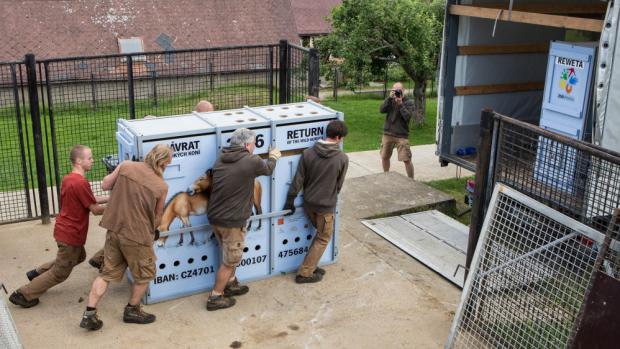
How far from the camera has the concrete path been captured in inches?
461

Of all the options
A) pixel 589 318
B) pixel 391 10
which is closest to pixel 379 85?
pixel 391 10

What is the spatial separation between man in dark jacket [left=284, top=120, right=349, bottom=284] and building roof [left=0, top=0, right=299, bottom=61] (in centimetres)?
1856

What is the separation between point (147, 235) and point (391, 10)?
1006 centimetres

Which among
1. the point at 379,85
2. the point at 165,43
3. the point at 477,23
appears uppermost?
the point at 477,23

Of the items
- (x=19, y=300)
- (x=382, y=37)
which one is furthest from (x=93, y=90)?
(x=382, y=37)

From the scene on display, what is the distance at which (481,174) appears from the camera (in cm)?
581

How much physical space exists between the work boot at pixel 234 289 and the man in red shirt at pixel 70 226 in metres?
1.38

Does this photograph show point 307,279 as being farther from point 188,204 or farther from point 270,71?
point 270,71

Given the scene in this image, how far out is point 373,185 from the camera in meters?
9.66

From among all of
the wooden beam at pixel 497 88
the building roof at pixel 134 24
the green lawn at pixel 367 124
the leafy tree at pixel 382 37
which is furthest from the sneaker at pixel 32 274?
the building roof at pixel 134 24

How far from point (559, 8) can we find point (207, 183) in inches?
228

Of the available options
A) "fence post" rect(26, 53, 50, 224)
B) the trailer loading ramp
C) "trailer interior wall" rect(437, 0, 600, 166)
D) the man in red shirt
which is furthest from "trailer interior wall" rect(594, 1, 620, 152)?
"fence post" rect(26, 53, 50, 224)

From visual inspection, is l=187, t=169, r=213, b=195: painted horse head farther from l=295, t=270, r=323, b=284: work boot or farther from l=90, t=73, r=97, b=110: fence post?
l=90, t=73, r=97, b=110: fence post

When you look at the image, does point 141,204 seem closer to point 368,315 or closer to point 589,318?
point 368,315
